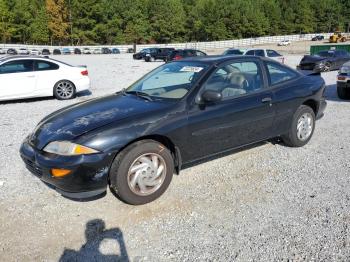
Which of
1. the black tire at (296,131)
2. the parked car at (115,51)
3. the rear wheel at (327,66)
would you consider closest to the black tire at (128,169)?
the black tire at (296,131)

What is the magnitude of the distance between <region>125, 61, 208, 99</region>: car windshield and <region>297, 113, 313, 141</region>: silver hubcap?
6.58ft

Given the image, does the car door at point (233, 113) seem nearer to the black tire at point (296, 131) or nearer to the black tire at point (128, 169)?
the black tire at point (128, 169)

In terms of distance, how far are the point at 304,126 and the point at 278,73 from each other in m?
1.03

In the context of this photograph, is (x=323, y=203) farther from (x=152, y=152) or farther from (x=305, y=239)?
(x=152, y=152)

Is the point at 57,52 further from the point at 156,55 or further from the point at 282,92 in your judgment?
the point at 282,92

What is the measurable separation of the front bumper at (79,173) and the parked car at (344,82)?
761cm

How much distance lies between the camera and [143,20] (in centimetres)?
8600

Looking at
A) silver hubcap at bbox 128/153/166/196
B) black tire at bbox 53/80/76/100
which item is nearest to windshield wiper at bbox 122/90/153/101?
silver hubcap at bbox 128/153/166/196

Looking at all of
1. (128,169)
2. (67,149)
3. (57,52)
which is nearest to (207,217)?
Result: (128,169)

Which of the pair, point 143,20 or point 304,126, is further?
point 143,20

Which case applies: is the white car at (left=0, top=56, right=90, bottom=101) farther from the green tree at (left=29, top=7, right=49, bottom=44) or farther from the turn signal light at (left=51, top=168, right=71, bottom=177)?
the green tree at (left=29, top=7, right=49, bottom=44)

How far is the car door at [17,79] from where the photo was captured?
9602mm

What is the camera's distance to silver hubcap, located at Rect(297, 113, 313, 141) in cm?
555

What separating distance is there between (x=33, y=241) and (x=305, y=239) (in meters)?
2.50
